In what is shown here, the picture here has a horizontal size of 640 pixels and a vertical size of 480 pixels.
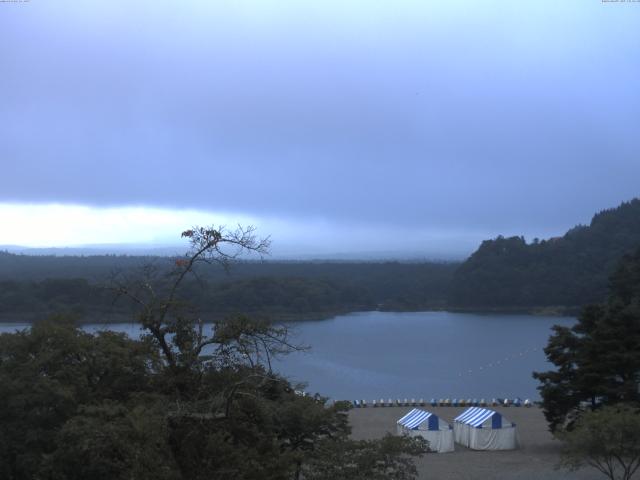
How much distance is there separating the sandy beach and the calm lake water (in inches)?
127

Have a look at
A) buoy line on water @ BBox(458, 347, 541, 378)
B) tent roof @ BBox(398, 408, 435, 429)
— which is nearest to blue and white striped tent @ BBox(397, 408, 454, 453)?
tent roof @ BBox(398, 408, 435, 429)

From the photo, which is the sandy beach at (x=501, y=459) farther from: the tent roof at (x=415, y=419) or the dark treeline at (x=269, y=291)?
the dark treeline at (x=269, y=291)

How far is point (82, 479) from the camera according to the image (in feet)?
18.3

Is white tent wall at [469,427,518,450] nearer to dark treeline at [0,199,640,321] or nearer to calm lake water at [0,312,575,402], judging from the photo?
calm lake water at [0,312,575,402]

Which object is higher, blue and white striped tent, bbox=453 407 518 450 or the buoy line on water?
blue and white striped tent, bbox=453 407 518 450

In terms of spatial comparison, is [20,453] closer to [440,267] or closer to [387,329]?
[387,329]

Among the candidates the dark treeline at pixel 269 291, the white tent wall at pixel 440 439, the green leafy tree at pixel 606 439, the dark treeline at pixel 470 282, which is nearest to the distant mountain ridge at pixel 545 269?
the dark treeline at pixel 470 282

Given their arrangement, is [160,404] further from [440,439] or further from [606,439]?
[440,439]

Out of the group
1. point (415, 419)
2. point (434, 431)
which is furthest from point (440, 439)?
point (415, 419)

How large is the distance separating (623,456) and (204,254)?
23.4 feet

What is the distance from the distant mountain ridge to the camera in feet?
194

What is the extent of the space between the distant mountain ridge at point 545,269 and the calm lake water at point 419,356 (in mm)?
6645

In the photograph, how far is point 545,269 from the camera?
62.4 metres

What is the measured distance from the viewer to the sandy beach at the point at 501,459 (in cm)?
1191
